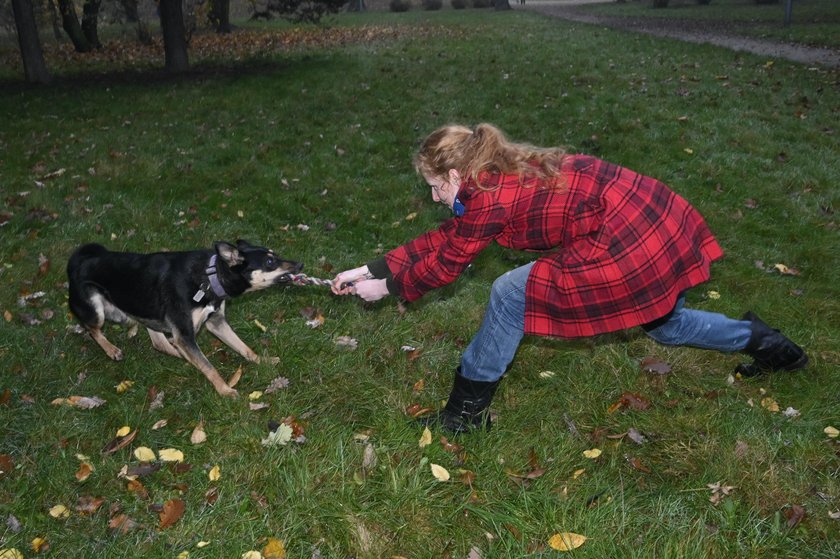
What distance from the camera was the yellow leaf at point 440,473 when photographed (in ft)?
12.1

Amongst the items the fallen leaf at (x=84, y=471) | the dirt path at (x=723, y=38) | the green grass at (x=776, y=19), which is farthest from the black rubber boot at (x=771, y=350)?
the green grass at (x=776, y=19)

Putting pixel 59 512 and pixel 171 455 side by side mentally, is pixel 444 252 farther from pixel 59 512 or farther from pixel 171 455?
pixel 59 512

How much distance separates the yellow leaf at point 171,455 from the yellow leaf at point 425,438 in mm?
1498

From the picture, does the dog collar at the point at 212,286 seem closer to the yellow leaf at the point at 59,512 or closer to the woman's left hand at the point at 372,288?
the woman's left hand at the point at 372,288

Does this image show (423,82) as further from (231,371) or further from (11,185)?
(231,371)

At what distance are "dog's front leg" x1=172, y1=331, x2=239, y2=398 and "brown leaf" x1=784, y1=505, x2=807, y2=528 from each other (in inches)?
138

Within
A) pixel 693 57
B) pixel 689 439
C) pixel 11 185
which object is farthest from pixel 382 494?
pixel 693 57

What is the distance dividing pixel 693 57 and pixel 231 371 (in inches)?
574

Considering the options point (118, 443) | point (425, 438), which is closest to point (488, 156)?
point (425, 438)

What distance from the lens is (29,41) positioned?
51.1 feet

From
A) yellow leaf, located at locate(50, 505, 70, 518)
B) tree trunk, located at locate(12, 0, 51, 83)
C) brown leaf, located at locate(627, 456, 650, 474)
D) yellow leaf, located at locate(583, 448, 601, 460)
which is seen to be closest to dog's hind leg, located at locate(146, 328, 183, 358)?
yellow leaf, located at locate(50, 505, 70, 518)

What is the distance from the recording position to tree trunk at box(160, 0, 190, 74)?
1669 centimetres

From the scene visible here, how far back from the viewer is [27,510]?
362 centimetres

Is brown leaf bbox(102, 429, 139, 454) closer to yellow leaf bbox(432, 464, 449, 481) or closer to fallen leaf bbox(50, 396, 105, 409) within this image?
fallen leaf bbox(50, 396, 105, 409)
